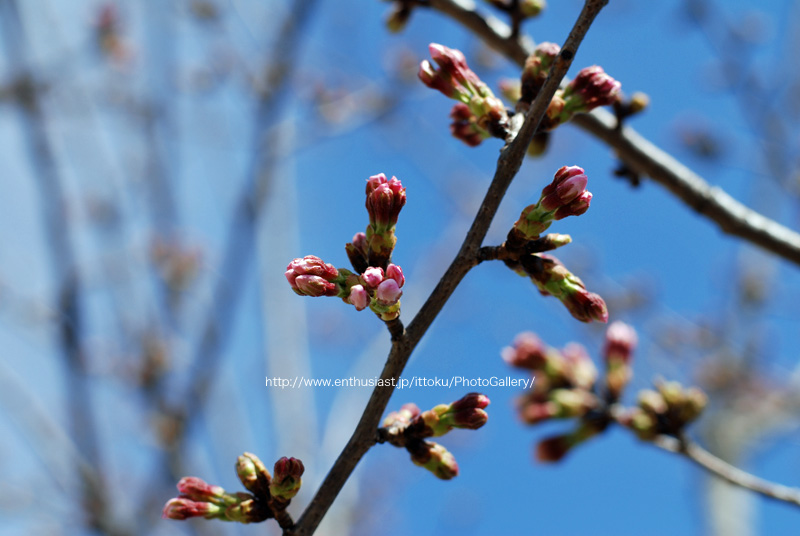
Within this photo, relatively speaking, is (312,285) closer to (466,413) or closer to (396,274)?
(396,274)

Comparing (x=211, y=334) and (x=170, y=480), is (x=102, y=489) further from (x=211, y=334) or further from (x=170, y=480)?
(x=211, y=334)

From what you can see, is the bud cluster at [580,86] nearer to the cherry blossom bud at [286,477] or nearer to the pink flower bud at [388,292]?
the pink flower bud at [388,292]

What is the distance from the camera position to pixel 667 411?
99.3 inches

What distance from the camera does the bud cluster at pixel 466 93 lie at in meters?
1.67

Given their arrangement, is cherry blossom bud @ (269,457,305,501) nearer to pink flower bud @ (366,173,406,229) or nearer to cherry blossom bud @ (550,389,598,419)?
pink flower bud @ (366,173,406,229)

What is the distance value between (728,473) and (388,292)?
165cm

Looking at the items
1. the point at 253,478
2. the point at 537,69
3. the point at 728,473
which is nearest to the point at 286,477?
the point at 253,478

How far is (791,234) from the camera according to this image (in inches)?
88.8

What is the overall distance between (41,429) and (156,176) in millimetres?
2037

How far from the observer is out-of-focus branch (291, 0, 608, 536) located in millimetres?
1280

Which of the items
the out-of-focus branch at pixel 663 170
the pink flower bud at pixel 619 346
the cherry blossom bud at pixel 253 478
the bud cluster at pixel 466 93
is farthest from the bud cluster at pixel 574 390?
the cherry blossom bud at pixel 253 478

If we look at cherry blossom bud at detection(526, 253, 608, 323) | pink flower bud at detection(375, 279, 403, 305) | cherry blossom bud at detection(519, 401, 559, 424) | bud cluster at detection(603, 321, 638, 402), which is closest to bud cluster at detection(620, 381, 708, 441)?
bud cluster at detection(603, 321, 638, 402)

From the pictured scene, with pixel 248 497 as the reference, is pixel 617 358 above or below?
above

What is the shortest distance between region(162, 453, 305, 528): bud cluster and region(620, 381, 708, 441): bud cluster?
170 centimetres
